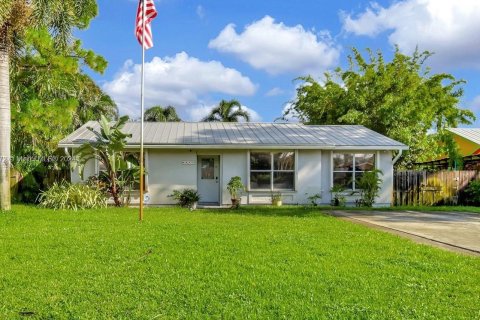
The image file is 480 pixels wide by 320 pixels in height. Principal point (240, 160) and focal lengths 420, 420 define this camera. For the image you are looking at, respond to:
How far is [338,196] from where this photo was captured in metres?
17.3

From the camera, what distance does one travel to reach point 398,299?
4.83m

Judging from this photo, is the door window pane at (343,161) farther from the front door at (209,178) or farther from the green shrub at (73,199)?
the green shrub at (73,199)

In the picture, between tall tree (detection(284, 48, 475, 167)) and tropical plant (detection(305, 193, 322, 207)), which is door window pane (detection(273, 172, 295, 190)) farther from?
tall tree (detection(284, 48, 475, 167))

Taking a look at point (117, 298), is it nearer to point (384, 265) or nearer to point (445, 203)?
point (384, 265)

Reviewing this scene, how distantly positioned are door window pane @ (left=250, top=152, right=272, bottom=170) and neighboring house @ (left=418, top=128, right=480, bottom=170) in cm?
1156

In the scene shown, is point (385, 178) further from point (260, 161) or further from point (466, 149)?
point (466, 149)

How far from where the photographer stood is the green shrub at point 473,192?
60.6 ft

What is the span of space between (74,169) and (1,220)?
5719 millimetres

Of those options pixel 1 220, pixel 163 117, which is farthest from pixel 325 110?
pixel 1 220

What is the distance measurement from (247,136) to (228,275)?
41.8 ft

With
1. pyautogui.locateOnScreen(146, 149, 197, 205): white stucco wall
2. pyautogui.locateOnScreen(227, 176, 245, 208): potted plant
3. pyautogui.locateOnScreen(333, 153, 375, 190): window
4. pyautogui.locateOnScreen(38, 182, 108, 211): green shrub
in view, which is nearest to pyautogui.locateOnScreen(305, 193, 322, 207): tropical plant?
pyautogui.locateOnScreen(333, 153, 375, 190): window

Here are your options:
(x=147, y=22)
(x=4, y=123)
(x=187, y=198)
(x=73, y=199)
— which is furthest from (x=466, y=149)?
(x=4, y=123)

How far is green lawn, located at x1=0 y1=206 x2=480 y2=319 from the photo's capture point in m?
4.48

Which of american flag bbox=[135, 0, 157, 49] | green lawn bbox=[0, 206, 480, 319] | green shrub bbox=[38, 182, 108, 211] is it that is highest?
american flag bbox=[135, 0, 157, 49]
